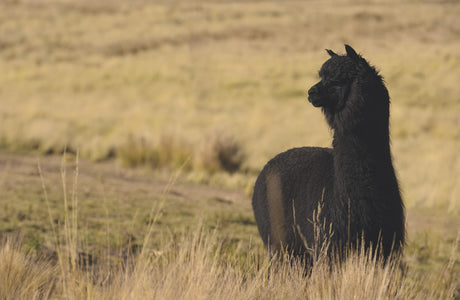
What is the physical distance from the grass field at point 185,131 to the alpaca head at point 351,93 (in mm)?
125

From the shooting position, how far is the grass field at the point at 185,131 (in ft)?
15.7

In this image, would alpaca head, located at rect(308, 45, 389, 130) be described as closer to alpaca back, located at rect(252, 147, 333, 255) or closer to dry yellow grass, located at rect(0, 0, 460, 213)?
alpaca back, located at rect(252, 147, 333, 255)

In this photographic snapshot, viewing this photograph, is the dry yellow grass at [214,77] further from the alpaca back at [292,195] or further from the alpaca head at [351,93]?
the alpaca head at [351,93]

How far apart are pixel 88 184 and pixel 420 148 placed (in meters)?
8.62

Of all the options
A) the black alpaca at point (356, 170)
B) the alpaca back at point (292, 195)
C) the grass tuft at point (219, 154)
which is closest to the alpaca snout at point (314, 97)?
the black alpaca at point (356, 170)

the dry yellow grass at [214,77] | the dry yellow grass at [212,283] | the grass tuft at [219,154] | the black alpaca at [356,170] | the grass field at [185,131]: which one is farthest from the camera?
the dry yellow grass at [214,77]

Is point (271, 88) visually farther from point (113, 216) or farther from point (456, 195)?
point (113, 216)

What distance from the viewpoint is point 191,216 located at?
7.32m

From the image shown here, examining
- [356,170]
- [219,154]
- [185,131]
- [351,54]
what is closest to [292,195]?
[356,170]

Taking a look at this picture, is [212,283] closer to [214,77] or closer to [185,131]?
[185,131]

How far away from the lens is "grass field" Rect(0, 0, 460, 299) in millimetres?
4797

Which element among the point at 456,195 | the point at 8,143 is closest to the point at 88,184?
the point at 8,143

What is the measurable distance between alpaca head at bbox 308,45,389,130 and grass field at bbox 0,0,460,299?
0.12m

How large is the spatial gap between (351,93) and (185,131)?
11110 millimetres
